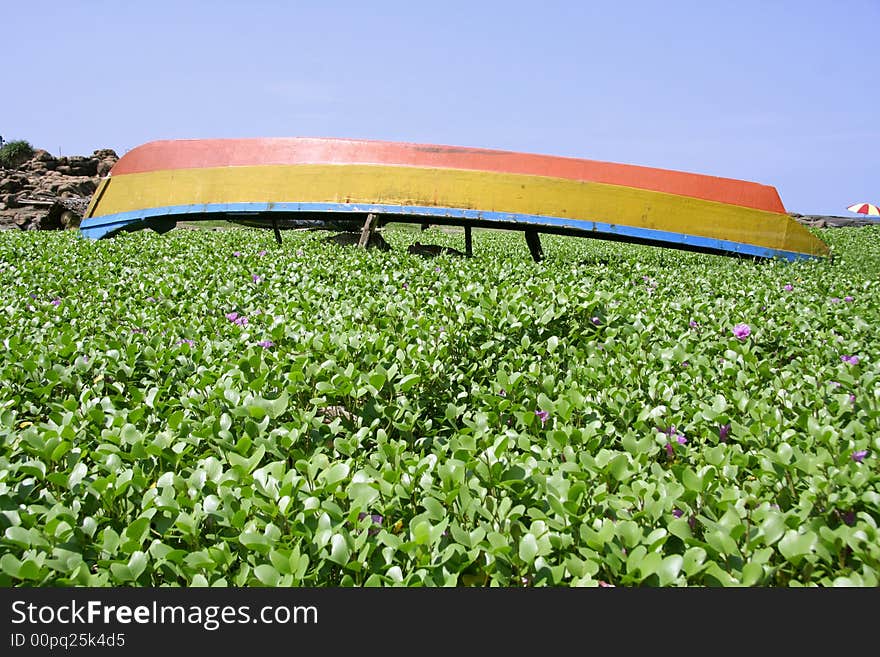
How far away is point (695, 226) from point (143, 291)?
6366 millimetres

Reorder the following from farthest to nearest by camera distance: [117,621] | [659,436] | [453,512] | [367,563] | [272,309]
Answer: [272,309] → [659,436] → [453,512] → [367,563] → [117,621]

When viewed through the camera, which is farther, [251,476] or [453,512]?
[251,476]

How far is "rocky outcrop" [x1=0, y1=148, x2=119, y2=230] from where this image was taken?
19.4m

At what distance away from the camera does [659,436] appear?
8.04 ft

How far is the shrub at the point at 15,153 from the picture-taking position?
38656mm

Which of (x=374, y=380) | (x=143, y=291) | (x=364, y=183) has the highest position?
(x=364, y=183)

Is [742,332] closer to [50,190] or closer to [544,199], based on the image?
[544,199]

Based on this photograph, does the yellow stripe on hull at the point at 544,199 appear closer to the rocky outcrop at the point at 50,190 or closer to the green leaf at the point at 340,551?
the green leaf at the point at 340,551

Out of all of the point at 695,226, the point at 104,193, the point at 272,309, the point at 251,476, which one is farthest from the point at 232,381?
the point at 104,193

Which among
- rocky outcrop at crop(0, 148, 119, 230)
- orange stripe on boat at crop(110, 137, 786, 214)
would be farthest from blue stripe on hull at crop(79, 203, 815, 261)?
rocky outcrop at crop(0, 148, 119, 230)

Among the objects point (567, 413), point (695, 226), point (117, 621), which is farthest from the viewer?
point (695, 226)

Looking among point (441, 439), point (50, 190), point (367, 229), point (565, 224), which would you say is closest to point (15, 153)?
point (50, 190)

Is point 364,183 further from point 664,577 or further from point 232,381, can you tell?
point 664,577

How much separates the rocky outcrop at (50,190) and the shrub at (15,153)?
7452 mm
